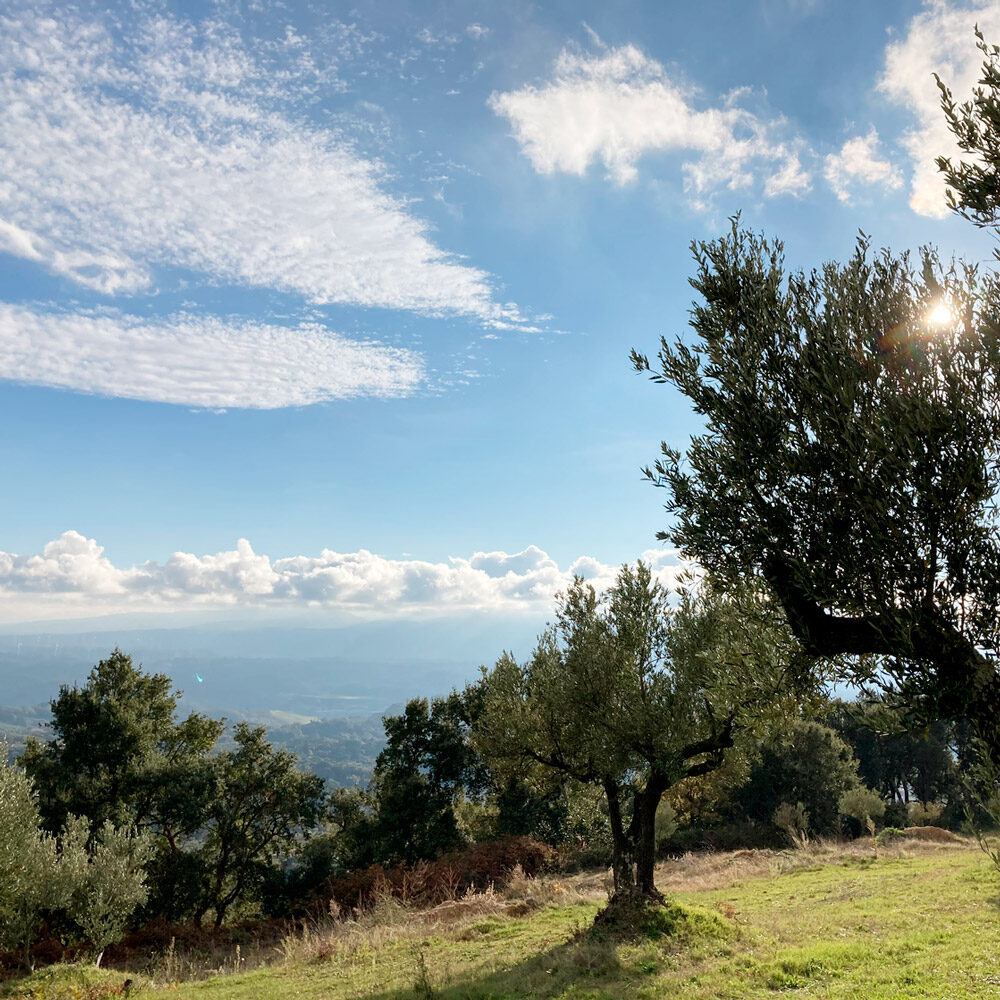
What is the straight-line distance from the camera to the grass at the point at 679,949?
1441cm

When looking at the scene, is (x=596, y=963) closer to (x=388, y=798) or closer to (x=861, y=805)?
(x=388, y=798)

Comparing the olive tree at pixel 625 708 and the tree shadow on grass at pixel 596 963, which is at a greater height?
the olive tree at pixel 625 708

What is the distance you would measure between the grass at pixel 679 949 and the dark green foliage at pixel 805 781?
28.6m

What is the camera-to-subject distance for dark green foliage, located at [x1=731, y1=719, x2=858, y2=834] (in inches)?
2260

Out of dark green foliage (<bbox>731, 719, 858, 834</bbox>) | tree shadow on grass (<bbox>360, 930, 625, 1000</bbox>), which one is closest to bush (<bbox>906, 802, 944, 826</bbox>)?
dark green foliage (<bbox>731, 719, 858, 834</bbox>)

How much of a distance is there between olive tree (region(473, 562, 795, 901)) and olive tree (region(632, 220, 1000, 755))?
914 cm

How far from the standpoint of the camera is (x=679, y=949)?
17.6 m

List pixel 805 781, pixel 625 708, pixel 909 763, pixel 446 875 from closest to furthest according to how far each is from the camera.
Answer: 1. pixel 625 708
2. pixel 446 875
3. pixel 805 781
4. pixel 909 763

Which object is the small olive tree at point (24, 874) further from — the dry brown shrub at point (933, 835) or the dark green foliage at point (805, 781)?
the dark green foliage at point (805, 781)

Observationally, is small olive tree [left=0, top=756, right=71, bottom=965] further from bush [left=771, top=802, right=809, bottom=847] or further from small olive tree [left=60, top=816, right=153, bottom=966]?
bush [left=771, top=802, right=809, bottom=847]

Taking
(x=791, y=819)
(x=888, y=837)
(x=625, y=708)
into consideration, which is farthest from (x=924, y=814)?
(x=625, y=708)

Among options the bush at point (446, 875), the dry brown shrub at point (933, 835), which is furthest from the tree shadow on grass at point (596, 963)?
the dry brown shrub at point (933, 835)

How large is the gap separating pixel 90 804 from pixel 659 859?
43.2m

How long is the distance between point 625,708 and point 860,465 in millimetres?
15021
